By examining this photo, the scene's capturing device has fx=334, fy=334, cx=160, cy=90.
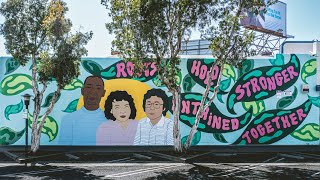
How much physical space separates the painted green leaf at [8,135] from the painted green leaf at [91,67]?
4.92 metres

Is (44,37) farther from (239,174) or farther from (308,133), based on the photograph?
(308,133)

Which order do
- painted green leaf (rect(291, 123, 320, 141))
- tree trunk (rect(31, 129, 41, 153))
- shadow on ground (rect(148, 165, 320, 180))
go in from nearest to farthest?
shadow on ground (rect(148, 165, 320, 180))
tree trunk (rect(31, 129, 41, 153))
painted green leaf (rect(291, 123, 320, 141))

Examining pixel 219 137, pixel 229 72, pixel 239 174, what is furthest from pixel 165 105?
pixel 239 174

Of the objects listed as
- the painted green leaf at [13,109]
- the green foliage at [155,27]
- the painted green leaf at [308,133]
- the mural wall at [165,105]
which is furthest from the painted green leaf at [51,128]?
the painted green leaf at [308,133]

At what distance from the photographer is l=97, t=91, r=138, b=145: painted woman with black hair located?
60.6 ft

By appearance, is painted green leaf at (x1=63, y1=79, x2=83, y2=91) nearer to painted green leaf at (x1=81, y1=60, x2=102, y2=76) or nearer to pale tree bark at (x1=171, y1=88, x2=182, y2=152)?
painted green leaf at (x1=81, y1=60, x2=102, y2=76)

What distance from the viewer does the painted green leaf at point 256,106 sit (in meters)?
19.1

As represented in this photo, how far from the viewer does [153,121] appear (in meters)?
18.7

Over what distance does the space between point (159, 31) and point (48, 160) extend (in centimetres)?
766

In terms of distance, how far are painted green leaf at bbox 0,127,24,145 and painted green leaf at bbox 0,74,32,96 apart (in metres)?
1.96

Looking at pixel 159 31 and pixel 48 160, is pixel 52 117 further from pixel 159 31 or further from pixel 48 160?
pixel 159 31

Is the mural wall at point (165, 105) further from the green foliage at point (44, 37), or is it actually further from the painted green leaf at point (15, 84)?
the green foliage at point (44, 37)

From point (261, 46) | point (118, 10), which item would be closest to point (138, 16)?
point (118, 10)

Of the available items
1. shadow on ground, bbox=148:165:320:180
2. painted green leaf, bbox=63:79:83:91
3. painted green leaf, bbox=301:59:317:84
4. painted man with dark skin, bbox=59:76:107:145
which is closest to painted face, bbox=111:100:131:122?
painted man with dark skin, bbox=59:76:107:145
